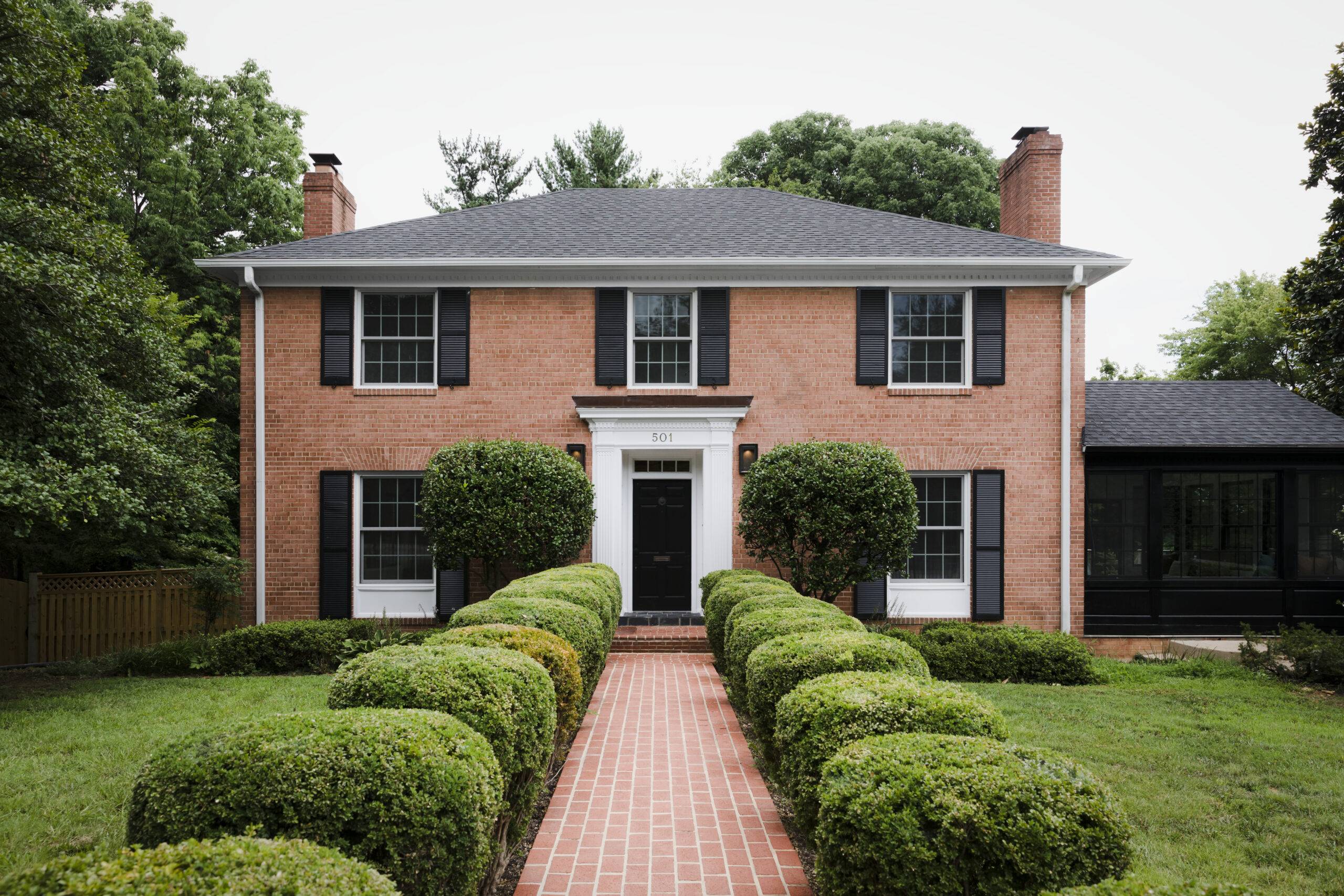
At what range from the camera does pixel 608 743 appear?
648 cm

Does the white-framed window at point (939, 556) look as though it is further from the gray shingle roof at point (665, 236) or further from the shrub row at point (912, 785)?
the shrub row at point (912, 785)

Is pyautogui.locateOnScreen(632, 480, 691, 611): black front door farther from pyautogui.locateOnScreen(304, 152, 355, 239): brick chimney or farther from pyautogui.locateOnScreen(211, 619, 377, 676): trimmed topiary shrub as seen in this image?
pyautogui.locateOnScreen(304, 152, 355, 239): brick chimney

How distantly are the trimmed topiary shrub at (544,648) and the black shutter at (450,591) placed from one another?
7100 mm

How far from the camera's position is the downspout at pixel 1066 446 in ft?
40.5

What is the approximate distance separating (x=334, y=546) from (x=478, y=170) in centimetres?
2059

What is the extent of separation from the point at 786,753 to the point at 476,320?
10050 mm

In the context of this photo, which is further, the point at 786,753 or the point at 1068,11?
the point at 1068,11

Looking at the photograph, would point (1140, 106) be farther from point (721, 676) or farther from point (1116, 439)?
point (721, 676)

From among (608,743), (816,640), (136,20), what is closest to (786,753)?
(816,640)

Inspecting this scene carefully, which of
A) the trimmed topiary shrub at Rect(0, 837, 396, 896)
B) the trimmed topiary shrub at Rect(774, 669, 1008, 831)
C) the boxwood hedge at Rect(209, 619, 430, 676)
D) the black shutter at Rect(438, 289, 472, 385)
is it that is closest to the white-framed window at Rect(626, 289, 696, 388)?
the black shutter at Rect(438, 289, 472, 385)

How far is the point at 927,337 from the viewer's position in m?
12.7

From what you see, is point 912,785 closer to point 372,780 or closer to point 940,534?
point 372,780

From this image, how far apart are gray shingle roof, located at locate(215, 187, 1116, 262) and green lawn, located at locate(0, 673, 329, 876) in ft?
21.4

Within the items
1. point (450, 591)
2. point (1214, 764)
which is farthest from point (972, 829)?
point (450, 591)
